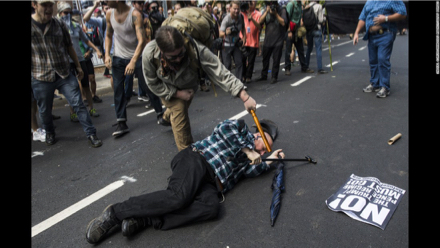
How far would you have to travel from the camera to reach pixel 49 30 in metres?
4.00

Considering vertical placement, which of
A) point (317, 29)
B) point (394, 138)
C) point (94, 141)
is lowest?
point (394, 138)

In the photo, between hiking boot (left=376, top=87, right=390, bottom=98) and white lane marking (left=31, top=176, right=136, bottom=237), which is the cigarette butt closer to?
hiking boot (left=376, top=87, right=390, bottom=98)

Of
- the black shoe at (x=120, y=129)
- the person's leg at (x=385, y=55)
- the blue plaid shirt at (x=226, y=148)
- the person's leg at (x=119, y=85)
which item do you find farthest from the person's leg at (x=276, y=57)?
the blue plaid shirt at (x=226, y=148)

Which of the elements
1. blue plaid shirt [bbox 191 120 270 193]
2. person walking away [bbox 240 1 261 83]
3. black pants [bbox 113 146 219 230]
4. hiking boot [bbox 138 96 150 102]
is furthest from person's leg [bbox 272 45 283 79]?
black pants [bbox 113 146 219 230]

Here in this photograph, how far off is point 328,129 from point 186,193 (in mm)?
2659

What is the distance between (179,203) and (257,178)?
41.3 inches

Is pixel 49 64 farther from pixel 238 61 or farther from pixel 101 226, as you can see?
pixel 238 61

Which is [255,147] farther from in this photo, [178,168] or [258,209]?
[178,168]

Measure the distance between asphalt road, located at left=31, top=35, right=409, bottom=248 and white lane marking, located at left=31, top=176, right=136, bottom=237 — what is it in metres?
Answer: 0.01

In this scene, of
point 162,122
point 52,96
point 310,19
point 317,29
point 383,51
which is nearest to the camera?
point 52,96

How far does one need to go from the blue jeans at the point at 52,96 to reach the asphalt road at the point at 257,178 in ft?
1.28

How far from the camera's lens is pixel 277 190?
281 centimetres

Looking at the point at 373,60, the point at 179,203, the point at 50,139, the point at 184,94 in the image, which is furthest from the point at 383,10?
the point at 50,139

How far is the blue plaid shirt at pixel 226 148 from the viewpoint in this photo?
2.77 metres
